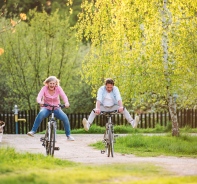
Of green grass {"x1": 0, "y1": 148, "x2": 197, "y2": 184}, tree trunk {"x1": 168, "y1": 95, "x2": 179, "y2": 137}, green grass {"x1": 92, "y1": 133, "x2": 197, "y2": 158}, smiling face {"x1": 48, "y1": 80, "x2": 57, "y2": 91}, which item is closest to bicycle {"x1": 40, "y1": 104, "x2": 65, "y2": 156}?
smiling face {"x1": 48, "y1": 80, "x2": 57, "y2": 91}

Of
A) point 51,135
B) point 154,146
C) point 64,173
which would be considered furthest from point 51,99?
point 154,146

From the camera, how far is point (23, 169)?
926cm

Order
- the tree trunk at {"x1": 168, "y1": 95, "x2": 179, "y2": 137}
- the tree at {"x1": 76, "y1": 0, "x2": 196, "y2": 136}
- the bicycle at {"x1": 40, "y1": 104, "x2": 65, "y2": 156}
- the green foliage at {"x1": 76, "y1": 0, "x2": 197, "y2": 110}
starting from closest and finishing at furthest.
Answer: the bicycle at {"x1": 40, "y1": 104, "x2": 65, "y2": 156}, the green foliage at {"x1": 76, "y1": 0, "x2": 197, "y2": 110}, the tree at {"x1": 76, "y1": 0, "x2": 196, "y2": 136}, the tree trunk at {"x1": 168, "y1": 95, "x2": 179, "y2": 137}

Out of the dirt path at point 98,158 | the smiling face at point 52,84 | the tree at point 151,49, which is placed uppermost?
the tree at point 151,49

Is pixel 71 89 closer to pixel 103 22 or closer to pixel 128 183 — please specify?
pixel 103 22

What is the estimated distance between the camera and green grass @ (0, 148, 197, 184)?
7898 millimetres

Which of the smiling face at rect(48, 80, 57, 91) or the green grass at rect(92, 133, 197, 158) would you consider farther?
the green grass at rect(92, 133, 197, 158)

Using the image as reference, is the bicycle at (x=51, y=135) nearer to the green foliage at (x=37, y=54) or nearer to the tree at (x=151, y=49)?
the tree at (x=151, y=49)

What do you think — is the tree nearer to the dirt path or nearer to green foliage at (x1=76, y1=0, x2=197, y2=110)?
green foliage at (x1=76, y1=0, x2=197, y2=110)

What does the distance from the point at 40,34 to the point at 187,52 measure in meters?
13.7

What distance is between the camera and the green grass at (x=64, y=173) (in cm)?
790

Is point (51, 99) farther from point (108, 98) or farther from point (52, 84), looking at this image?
point (108, 98)

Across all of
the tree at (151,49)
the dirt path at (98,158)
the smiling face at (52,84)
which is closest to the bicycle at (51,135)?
the smiling face at (52,84)

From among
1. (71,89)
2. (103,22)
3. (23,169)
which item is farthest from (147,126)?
(23,169)
